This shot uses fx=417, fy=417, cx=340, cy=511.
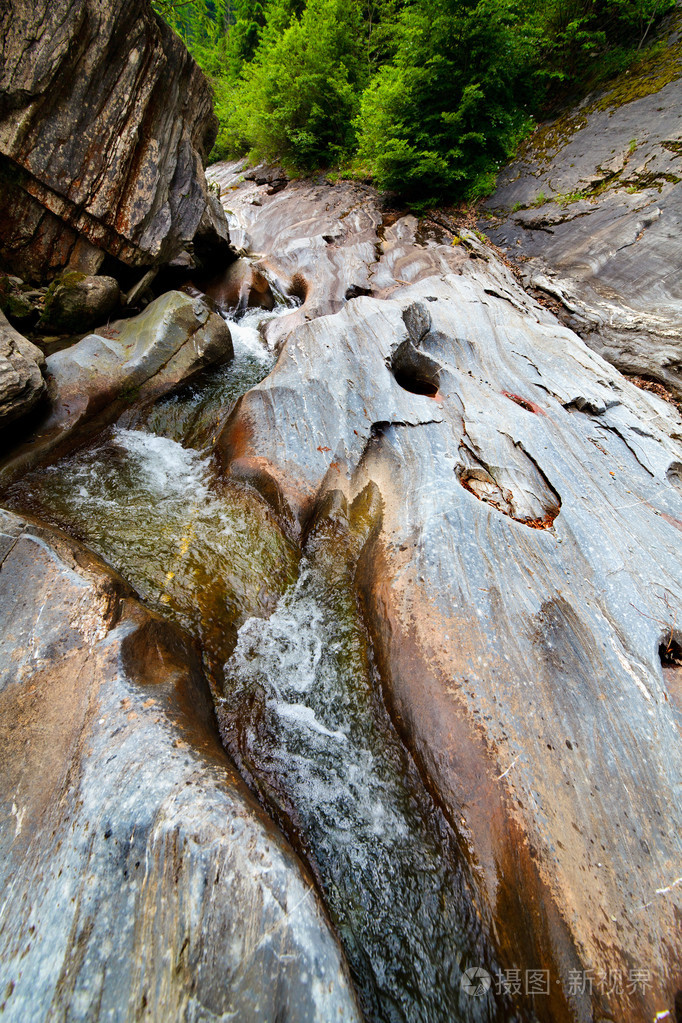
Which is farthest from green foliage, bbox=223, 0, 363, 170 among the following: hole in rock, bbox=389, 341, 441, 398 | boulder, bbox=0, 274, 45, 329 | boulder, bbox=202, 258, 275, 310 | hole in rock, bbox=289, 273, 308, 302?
hole in rock, bbox=389, 341, 441, 398

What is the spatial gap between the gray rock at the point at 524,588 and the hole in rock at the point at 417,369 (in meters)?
0.02

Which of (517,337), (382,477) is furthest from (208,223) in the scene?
(382,477)

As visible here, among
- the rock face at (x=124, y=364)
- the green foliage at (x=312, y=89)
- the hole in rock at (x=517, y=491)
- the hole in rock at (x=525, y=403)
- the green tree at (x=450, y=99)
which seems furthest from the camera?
the green foliage at (x=312, y=89)

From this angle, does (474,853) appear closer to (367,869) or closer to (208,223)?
(367,869)

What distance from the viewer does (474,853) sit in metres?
2.66

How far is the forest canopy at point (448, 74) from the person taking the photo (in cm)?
1027

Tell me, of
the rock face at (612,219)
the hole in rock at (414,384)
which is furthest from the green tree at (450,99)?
the hole in rock at (414,384)

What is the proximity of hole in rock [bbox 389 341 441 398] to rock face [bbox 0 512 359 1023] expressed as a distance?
486 centimetres

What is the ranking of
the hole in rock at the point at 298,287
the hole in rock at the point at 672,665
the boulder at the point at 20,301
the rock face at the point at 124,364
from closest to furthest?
the hole in rock at the point at 672,665 → the rock face at the point at 124,364 → the boulder at the point at 20,301 → the hole in rock at the point at 298,287

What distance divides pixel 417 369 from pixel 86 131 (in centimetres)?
650

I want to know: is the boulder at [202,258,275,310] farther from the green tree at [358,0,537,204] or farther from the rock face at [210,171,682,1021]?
the green tree at [358,0,537,204]

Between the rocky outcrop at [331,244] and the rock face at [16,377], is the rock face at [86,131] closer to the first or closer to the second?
the rock face at [16,377]

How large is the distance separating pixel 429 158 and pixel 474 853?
1463 cm

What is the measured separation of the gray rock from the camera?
8.02 ft
